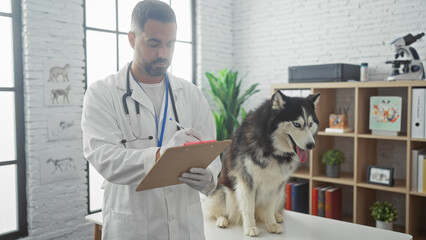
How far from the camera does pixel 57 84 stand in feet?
12.0

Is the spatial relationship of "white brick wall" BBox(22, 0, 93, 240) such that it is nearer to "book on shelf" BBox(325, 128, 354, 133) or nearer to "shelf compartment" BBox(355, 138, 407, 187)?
"book on shelf" BBox(325, 128, 354, 133)

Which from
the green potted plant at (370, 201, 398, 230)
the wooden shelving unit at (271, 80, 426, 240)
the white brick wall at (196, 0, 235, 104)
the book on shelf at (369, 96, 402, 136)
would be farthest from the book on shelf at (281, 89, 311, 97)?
the green potted plant at (370, 201, 398, 230)

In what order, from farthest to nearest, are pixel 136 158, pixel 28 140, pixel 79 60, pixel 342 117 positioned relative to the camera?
pixel 342 117
pixel 79 60
pixel 28 140
pixel 136 158

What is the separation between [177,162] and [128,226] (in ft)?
1.53

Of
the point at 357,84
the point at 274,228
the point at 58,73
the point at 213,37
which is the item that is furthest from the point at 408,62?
the point at 58,73

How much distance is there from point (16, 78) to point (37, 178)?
962 mm

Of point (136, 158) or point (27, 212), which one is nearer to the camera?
point (136, 158)

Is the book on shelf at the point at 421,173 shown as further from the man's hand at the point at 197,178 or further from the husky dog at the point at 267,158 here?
the man's hand at the point at 197,178

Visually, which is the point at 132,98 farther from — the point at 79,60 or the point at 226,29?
the point at 226,29

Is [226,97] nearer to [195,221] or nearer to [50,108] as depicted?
[50,108]

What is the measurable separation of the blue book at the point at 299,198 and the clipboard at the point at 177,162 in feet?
9.98

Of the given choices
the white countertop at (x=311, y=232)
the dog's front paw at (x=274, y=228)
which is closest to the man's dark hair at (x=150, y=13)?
the white countertop at (x=311, y=232)

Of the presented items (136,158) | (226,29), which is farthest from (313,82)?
(136,158)

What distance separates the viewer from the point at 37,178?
140 inches
